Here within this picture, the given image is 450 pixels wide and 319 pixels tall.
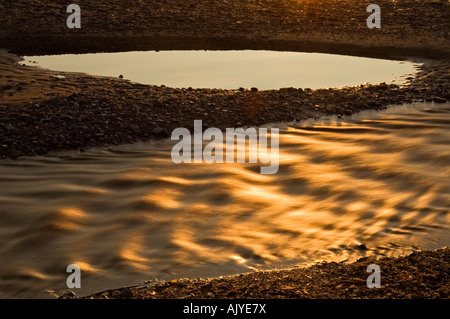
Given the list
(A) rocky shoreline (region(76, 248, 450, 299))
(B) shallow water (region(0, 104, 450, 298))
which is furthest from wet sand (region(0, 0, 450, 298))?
(B) shallow water (region(0, 104, 450, 298))

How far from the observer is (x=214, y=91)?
1112 cm

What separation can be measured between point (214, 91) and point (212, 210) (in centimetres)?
430

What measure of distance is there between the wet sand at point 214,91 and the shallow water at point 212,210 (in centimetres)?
47

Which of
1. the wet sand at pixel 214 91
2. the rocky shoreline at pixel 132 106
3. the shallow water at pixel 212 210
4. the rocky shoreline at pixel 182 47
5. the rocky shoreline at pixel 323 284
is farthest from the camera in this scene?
the rocky shoreline at pixel 182 47

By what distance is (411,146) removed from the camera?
9312mm

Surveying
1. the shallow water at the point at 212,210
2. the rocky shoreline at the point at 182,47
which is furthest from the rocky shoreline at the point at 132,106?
the shallow water at the point at 212,210

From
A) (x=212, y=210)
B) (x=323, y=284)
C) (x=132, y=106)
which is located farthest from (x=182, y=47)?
(x=323, y=284)

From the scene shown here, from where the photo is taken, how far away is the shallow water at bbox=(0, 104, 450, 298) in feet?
19.6

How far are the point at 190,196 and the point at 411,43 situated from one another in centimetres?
913

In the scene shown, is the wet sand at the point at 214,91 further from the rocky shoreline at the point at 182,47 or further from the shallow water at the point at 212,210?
the shallow water at the point at 212,210

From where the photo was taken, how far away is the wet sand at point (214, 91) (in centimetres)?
538

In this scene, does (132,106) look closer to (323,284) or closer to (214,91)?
(214,91)

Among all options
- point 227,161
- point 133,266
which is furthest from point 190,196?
point 133,266

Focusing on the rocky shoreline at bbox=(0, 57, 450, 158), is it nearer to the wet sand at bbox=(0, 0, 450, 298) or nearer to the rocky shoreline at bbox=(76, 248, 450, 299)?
the wet sand at bbox=(0, 0, 450, 298)
